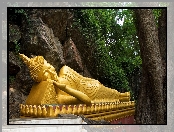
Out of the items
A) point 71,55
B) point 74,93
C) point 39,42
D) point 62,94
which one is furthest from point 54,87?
point 71,55

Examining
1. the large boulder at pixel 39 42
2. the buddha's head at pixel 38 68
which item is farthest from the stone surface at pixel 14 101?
the buddha's head at pixel 38 68

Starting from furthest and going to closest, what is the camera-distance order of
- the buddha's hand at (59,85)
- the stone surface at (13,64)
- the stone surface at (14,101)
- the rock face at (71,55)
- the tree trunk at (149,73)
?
1. the rock face at (71,55)
2. the stone surface at (13,64)
3. the stone surface at (14,101)
4. the buddha's hand at (59,85)
5. the tree trunk at (149,73)

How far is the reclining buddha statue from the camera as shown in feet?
15.7

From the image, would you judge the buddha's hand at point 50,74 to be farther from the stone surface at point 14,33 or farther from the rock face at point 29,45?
the stone surface at point 14,33

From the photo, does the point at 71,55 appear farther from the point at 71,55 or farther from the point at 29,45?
the point at 29,45

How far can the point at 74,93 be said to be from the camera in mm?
4836

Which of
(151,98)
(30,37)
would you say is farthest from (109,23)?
(151,98)

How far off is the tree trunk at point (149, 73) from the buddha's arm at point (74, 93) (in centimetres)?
79

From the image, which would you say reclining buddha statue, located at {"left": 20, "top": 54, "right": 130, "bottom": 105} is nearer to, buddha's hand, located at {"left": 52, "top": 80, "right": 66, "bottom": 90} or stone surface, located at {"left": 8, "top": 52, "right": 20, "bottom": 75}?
buddha's hand, located at {"left": 52, "top": 80, "right": 66, "bottom": 90}

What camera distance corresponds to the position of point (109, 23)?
297 inches

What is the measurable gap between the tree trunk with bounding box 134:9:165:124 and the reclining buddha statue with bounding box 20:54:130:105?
33.1 inches

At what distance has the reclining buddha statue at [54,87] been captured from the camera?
4.78 metres

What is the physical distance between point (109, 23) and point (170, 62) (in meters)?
3.20

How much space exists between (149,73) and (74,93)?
1134mm
